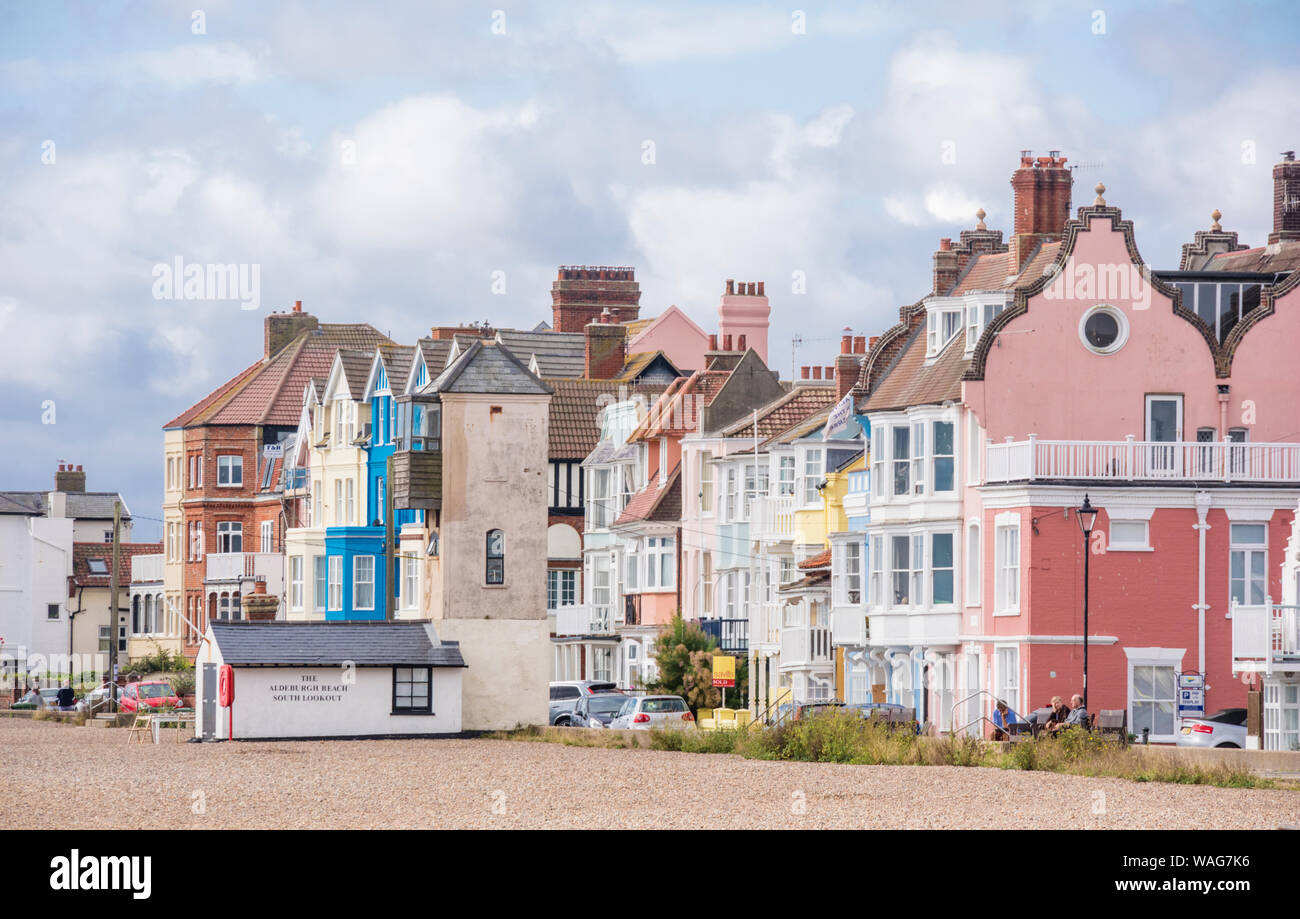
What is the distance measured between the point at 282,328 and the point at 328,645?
4548cm

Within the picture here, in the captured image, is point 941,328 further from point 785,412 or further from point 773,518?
point 785,412

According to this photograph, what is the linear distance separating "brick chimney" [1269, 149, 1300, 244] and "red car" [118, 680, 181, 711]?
37599 mm

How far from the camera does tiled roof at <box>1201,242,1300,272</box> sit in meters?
53.9

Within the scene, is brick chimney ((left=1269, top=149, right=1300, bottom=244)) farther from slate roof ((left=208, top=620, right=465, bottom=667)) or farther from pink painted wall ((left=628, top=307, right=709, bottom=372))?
pink painted wall ((left=628, top=307, right=709, bottom=372))

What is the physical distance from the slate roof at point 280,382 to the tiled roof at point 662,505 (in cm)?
2388

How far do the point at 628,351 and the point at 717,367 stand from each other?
1326cm

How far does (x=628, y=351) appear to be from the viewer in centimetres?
8644

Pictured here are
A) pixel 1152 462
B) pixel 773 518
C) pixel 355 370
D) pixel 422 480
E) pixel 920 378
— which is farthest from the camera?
pixel 355 370

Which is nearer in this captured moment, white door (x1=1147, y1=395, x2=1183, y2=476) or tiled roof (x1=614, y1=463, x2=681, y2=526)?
white door (x1=1147, y1=395, x2=1183, y2=476)

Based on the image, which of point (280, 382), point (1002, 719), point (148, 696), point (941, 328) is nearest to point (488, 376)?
point (941, 328)

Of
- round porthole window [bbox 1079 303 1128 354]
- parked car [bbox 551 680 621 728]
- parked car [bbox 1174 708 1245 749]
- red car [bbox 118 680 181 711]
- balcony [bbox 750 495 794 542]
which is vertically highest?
round porthole window [bbox 1079 303 1128 354]

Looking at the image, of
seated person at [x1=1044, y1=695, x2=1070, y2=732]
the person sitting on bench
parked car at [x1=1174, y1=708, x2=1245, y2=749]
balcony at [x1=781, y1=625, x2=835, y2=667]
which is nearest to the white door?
the person sitting on bench

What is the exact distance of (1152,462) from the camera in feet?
160
